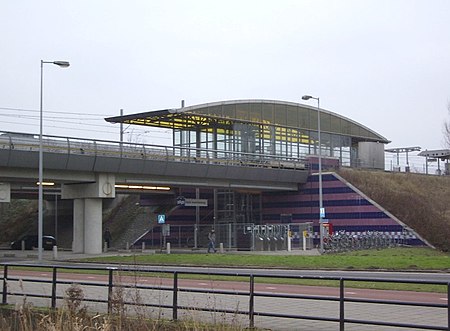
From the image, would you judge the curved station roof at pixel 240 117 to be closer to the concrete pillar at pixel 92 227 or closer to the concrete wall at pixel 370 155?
the concrete wall at pixel 370 155

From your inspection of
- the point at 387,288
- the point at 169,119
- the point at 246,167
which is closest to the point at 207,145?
the point at 169,119

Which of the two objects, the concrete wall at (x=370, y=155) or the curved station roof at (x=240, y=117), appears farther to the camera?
the concrete wall at (x=370, y=155)

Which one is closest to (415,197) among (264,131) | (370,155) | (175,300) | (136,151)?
(264,131)

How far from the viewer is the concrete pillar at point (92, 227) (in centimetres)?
4541

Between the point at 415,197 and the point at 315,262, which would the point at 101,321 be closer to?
the point at 315,262

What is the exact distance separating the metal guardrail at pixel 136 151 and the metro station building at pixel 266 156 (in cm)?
12

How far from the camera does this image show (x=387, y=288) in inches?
769

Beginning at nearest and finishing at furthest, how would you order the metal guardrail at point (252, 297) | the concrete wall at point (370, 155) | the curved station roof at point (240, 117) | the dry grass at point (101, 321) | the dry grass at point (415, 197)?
the dry grass at point (101, 321) < the metal guardrail at point (252, 297) < the dry grass at point (415, 197) < the curved station roof at point (240, 117) < the concrete wall at point (370, 155)

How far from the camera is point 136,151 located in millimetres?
46094

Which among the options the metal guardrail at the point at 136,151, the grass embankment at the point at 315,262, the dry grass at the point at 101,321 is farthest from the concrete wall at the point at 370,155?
the dry grass at the point at 101,321

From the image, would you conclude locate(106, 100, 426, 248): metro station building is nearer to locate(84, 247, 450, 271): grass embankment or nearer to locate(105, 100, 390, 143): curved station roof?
locate(105, 100, 390, 143): curved station roof

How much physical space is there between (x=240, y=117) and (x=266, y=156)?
217 inches

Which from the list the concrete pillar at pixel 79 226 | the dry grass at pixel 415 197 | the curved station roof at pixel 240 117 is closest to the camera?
the dry grass at pixel 415 197

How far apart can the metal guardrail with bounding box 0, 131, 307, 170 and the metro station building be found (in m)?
0.12
